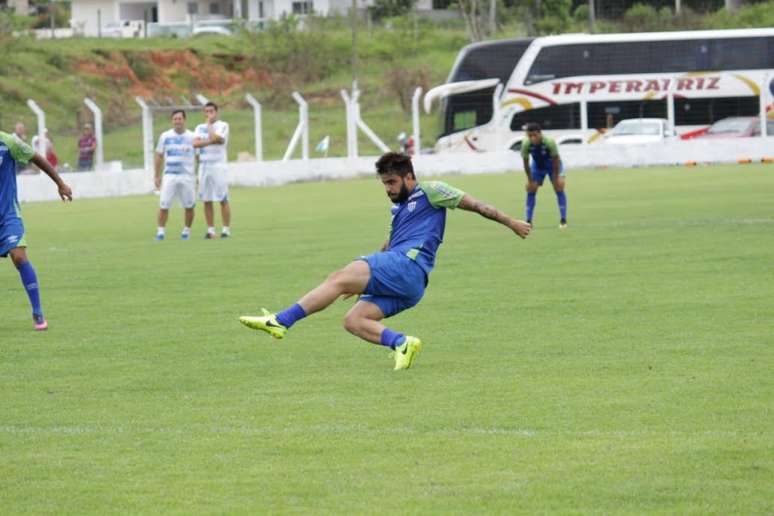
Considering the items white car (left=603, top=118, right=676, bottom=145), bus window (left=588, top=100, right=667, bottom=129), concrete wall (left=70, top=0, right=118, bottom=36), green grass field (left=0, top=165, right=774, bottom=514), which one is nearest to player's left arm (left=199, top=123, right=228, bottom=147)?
green grass field (left=0, top=165, right=774, bottom=514)

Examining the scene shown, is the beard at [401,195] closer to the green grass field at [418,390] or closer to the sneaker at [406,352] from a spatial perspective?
the sneaker at [406,352]

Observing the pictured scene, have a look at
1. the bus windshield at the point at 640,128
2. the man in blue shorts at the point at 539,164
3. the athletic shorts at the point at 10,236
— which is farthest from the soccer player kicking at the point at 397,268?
the bus windshield at the point at 640,128

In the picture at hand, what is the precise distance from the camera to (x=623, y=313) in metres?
13.6

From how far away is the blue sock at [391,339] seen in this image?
1070cm

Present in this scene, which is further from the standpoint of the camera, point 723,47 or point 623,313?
point 723,47

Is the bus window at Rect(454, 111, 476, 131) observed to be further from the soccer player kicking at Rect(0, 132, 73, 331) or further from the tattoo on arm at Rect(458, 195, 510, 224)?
the tattoo on arm at Rect(458, 195, 510, 224)

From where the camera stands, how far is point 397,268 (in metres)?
10.6

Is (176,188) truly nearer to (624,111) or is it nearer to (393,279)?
(393,279)

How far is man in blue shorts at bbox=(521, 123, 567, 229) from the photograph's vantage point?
2447cm

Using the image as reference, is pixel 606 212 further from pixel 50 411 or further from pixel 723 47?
pixel 723 47

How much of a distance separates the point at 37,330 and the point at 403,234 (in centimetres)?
427

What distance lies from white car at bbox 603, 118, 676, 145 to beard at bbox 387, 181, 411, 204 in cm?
4030

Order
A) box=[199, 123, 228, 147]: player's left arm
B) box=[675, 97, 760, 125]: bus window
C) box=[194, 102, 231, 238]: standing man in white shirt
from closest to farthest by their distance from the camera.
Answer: box=[199, 123, 228, 147]: player's left arm → box=[194, 102, 231, 238]: standing man in white shirt → box=[675, 97, 760, 125]: bus window

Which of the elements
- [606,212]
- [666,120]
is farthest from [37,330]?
[666,120]
